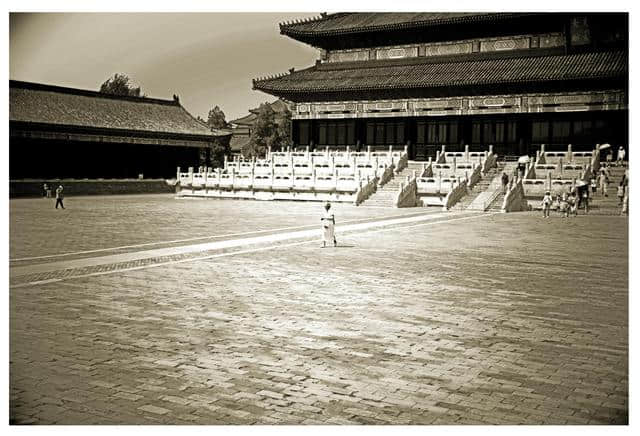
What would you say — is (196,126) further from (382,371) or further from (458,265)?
(382,371)

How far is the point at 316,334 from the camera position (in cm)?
720

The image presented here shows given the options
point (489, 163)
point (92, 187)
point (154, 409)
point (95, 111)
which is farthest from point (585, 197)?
point (95, 111)

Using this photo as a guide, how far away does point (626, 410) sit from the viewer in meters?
5.32

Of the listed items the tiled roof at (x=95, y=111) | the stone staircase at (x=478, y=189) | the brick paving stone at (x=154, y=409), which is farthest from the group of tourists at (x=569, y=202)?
the tiled roof at (x=95, y=111)

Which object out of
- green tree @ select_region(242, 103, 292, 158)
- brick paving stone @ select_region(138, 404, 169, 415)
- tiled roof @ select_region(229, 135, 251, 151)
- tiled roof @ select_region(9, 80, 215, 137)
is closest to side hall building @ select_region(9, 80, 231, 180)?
tiled roof @ select_region(9, 80, 215, 137)

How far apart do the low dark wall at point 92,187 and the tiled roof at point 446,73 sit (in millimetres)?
8872

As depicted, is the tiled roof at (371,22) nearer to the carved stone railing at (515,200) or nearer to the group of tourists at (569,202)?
the carved stone railing at (515,200)

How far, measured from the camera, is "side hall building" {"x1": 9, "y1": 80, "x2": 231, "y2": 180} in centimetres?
3631

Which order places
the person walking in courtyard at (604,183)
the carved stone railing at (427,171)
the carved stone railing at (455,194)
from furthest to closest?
the carved stone railing at (427,171)
the carved stone railing at (455,194)
the person walking in courtyard at (604,183)

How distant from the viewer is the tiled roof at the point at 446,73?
34344 millimetres

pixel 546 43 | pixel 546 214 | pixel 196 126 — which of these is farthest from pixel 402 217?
pixel 196 126

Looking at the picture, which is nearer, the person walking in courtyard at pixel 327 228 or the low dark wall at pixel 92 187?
the person walking in courtyard at pixel 327 228

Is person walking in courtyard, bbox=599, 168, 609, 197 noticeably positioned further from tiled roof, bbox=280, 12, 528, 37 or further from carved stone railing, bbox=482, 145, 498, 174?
tiled roof, bbox=280, 12, 528, 37

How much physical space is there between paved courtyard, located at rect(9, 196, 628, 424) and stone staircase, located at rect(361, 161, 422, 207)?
15448 millimetres
